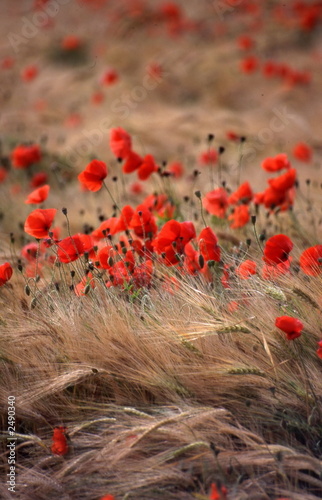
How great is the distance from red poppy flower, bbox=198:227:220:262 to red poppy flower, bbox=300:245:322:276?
304 mm

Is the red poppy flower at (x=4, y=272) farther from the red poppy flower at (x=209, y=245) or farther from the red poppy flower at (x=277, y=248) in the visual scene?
the red poppy flower at (x=277, y=248)

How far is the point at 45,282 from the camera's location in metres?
2.31

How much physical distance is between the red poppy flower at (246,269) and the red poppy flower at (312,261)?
0.52ft

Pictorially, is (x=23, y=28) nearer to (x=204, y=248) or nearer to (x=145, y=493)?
(x=204, y=248)

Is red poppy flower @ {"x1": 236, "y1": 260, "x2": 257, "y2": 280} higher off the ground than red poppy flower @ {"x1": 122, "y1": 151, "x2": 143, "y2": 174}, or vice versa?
red poppy flower @ {"x1": 122, "y1": 151, "x2": 143, "y2": 174}

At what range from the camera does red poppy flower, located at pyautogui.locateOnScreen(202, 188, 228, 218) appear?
259 cm

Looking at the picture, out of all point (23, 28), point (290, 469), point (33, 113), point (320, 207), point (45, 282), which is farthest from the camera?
point (23, 28)

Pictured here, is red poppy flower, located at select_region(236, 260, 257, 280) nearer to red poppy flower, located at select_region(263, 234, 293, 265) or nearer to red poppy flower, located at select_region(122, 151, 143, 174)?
red poppy flower, located at select_region(263, 234, 293, 265)

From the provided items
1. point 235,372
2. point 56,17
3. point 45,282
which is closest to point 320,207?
point 45,282

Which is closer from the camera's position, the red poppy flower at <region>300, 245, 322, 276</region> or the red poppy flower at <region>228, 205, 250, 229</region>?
the red poppy flower at <region>300, 245, 322, 276</region>

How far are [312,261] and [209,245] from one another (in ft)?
1.18

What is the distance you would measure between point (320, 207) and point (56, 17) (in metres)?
10.7

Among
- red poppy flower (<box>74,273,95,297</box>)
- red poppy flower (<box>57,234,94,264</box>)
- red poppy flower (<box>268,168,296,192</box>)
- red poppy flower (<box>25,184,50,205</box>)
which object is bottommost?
red poppy flower (<box>74,273,95,297</box>)

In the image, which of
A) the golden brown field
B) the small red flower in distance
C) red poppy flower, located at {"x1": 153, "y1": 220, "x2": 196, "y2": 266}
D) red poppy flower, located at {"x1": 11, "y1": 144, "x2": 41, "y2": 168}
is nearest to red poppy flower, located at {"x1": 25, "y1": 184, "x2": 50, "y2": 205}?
the golden brown field
